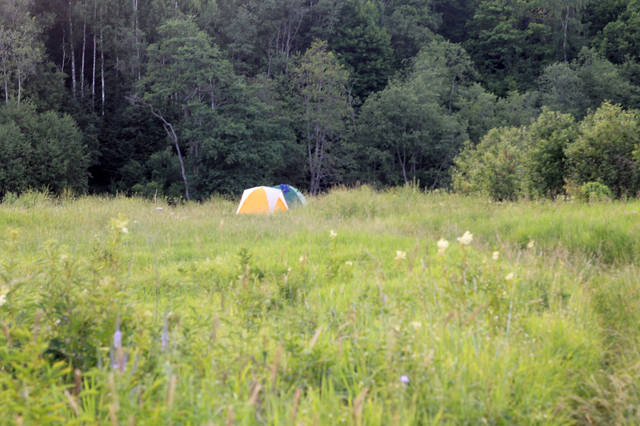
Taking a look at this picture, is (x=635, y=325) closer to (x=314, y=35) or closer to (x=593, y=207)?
(x=593, y=207)

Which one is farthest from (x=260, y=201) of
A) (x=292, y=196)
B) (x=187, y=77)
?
(x=187, y=77)

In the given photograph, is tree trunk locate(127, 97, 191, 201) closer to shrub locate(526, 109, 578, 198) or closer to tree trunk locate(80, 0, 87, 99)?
tree trunk locate(80, 0, 87, 99)

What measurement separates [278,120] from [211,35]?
9.25 metres

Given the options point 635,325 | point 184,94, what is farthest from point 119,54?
point 635,325

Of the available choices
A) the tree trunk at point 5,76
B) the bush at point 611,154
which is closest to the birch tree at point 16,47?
the tree trunk at point 5,76

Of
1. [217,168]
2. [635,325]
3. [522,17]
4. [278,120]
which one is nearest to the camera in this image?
[635,325]

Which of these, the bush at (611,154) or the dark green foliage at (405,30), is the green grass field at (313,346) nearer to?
the bush at (611,154)

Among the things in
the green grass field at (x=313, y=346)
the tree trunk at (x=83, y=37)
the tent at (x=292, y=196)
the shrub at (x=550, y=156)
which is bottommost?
the tent at (x=292, y=196)

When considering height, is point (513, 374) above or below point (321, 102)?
below

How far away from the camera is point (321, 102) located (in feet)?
119

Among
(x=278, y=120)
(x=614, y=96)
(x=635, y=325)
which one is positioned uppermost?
(x=614, y=96)

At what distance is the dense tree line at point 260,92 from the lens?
96.2 feet

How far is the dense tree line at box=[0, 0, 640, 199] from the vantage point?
29.3 metres

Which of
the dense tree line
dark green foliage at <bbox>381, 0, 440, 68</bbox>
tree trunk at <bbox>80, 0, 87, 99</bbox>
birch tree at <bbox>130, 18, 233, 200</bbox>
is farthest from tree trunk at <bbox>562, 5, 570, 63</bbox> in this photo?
tree trunk at <bbox>80, 0, 87, 99</bbox>
